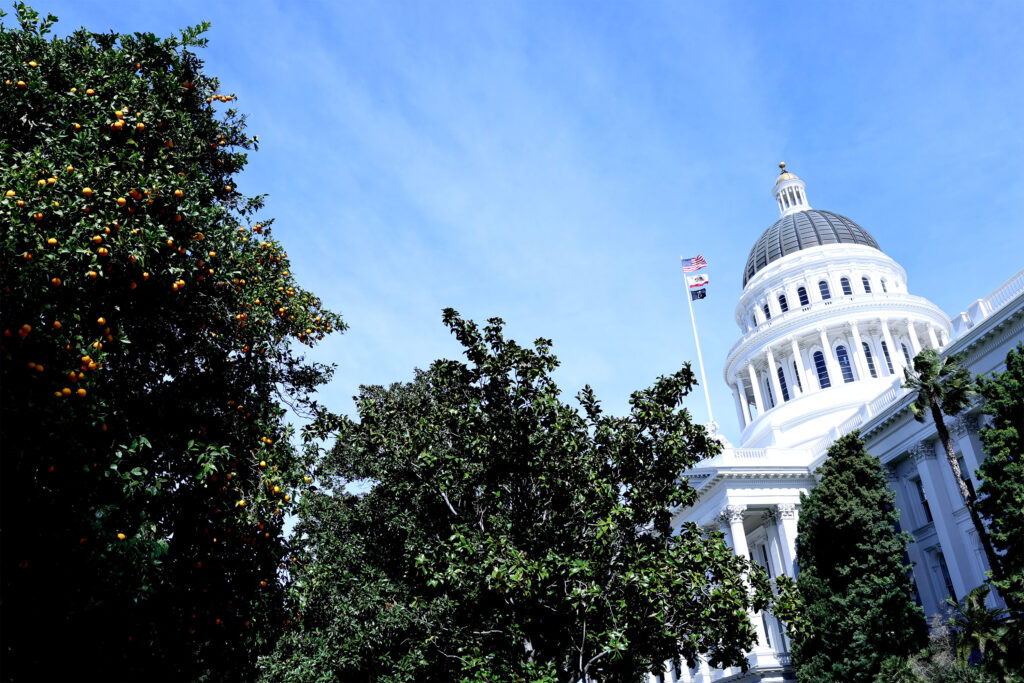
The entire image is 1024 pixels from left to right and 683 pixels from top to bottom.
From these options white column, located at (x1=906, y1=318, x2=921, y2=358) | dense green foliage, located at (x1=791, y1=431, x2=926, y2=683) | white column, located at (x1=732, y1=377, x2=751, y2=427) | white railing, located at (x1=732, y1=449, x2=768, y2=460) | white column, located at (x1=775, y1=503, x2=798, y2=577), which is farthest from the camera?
white column, located at (x1=732, y1=377, x2=751, y2=427)

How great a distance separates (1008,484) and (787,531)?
21.9m

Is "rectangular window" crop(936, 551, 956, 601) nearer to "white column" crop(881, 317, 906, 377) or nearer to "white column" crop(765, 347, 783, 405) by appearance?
"white column" crop(881, 317, 906, 377)

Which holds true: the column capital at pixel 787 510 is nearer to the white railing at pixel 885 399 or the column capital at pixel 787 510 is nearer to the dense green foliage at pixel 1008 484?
the white railing at pixel 885 399

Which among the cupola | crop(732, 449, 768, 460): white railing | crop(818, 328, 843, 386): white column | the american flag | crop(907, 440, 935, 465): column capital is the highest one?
the cupola

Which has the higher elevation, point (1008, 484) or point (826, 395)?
point (826, 395)

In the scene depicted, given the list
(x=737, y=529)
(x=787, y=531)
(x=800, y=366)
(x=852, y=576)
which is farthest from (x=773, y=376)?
(x=852, y=576)

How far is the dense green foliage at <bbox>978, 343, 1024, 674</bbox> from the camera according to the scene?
2597cm

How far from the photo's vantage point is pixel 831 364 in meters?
61.2

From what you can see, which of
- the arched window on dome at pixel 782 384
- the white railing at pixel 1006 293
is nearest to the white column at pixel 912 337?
the arched window on dome at pixel 782 384

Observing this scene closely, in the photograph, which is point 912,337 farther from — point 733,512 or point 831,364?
point 733,512

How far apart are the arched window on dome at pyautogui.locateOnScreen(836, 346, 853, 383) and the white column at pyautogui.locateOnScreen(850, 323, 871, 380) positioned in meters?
1.15

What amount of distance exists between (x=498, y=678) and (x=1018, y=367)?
23559mm

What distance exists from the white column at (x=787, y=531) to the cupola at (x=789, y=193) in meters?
40.7

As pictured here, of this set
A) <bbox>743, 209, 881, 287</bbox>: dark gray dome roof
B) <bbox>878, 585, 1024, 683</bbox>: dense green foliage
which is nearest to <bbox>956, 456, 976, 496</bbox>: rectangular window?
<bbox>878, 585, 1024, 683</bbox>: dense green foliage
